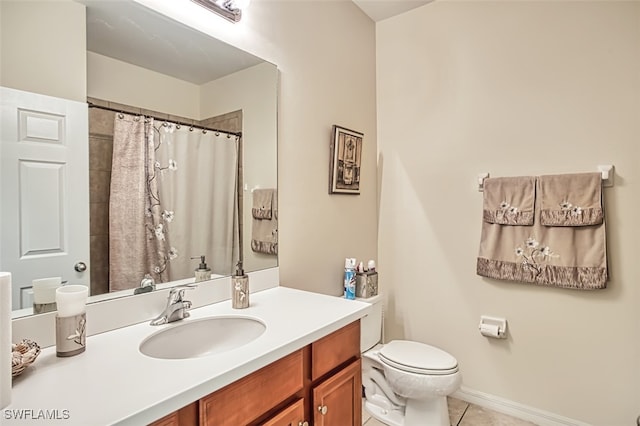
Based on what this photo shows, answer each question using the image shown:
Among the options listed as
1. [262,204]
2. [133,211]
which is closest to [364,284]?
[262,204]

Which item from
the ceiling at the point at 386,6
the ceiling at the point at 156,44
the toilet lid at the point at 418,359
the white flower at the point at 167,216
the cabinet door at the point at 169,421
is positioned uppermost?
the ceiling at the point at 386,6

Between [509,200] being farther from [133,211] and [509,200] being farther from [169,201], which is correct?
[133,211]

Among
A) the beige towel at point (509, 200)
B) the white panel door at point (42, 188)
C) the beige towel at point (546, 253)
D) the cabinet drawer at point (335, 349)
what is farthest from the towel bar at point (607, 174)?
the white panel door at point (42, 188)

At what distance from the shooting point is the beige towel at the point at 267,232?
1.65 metres

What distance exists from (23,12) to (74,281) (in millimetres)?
768

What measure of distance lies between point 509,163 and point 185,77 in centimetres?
180

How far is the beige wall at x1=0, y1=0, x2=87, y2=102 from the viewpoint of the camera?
3.01ft

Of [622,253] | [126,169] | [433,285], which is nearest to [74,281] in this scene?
[126,169]

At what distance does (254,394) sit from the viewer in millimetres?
906

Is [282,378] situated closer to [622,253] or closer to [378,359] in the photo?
[378,359]

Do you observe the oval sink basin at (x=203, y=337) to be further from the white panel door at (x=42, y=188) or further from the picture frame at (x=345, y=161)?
the picture frame at (x=345, y=161)

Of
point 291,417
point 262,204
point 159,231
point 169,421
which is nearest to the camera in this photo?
point 169,421

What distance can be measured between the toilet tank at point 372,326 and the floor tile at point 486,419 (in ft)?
2.15

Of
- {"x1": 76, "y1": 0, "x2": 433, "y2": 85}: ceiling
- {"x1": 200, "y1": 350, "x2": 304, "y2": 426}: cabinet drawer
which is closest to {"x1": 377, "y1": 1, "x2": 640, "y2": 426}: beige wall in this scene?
{"x1": 76, "y1": 0, "x2": 433, "y2": 85}: ceiling
